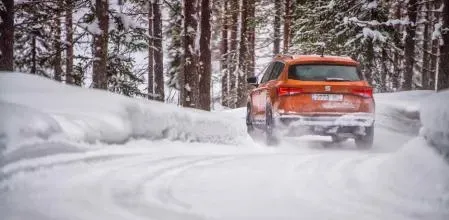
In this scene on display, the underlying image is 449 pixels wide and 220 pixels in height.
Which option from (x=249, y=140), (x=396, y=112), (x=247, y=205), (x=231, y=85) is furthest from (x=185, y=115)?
(x=231, y=85)

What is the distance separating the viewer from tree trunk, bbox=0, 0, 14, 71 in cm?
1395

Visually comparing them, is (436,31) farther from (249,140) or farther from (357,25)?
(249,140)

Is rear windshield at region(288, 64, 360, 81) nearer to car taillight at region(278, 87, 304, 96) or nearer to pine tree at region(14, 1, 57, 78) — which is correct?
car taillight at region(278, 87, 304, 96)

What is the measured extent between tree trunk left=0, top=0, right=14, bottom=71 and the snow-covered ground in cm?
522

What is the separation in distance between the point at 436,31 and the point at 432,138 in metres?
16.5

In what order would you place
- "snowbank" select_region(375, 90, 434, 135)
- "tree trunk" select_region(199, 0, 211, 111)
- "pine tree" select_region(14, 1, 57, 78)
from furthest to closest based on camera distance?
"snowbank" select_region(375, 90, 434, 135) < "pine tree" select_region(14, 1, 57, 78) < "tree trunk" select_region(199, 0, 211, 111)

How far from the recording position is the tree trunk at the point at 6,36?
13.9m

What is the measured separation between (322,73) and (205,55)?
479cm

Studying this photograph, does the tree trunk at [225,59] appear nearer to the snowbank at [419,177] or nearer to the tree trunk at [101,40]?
the tree trunk at [101,40]

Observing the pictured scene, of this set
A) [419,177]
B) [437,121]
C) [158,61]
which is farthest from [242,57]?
[419,177]

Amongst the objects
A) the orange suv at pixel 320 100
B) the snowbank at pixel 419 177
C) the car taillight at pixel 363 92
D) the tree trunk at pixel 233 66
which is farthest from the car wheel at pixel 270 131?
the tree trunk at pixel 233 66

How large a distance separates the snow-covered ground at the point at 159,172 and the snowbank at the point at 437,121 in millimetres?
22

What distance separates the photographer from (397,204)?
5016 millimetres

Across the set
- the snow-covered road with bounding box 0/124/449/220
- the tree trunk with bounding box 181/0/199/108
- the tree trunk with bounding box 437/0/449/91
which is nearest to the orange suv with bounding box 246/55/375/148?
the snow-covered road with bounding box 0/124/449/220
